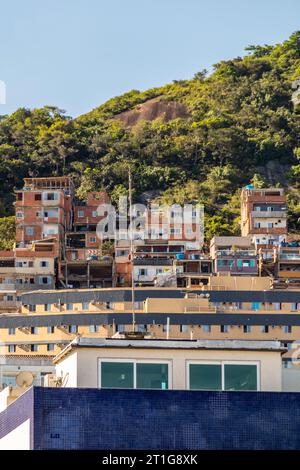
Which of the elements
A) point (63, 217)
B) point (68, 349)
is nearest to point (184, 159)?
point (63, 217)

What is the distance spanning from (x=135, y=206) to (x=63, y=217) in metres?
11.4

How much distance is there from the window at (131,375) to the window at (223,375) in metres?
0.44

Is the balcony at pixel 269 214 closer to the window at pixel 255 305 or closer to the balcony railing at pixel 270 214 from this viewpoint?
the balcony railing at pixel 270 214

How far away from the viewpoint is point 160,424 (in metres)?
19.3

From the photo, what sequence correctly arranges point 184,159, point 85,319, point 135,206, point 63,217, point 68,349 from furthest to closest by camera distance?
point 184,159 < point 135,206 < point 63,217 < point 85,319 < point 68,349

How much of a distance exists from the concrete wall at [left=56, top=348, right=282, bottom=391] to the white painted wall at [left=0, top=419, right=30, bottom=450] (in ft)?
5.95

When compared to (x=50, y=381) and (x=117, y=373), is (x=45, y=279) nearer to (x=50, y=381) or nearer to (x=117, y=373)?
(x=50, y=381)

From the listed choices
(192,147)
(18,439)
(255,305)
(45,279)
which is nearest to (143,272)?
(45,279)

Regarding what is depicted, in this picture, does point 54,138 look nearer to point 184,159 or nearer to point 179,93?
point 184,159

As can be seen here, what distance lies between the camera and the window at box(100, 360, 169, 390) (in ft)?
69.5

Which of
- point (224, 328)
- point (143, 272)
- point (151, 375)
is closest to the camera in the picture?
point (151, 375)

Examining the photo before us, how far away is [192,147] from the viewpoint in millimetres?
119812

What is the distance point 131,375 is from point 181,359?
2.76 ft

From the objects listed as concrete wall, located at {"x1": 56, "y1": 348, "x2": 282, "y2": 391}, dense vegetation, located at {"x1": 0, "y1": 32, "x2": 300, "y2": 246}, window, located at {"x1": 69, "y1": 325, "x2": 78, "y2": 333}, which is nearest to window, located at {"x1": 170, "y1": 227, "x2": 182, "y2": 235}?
dense vegetation, located at {"x1": 0, "y1": 32, "x2": 300, "y2": 246}
